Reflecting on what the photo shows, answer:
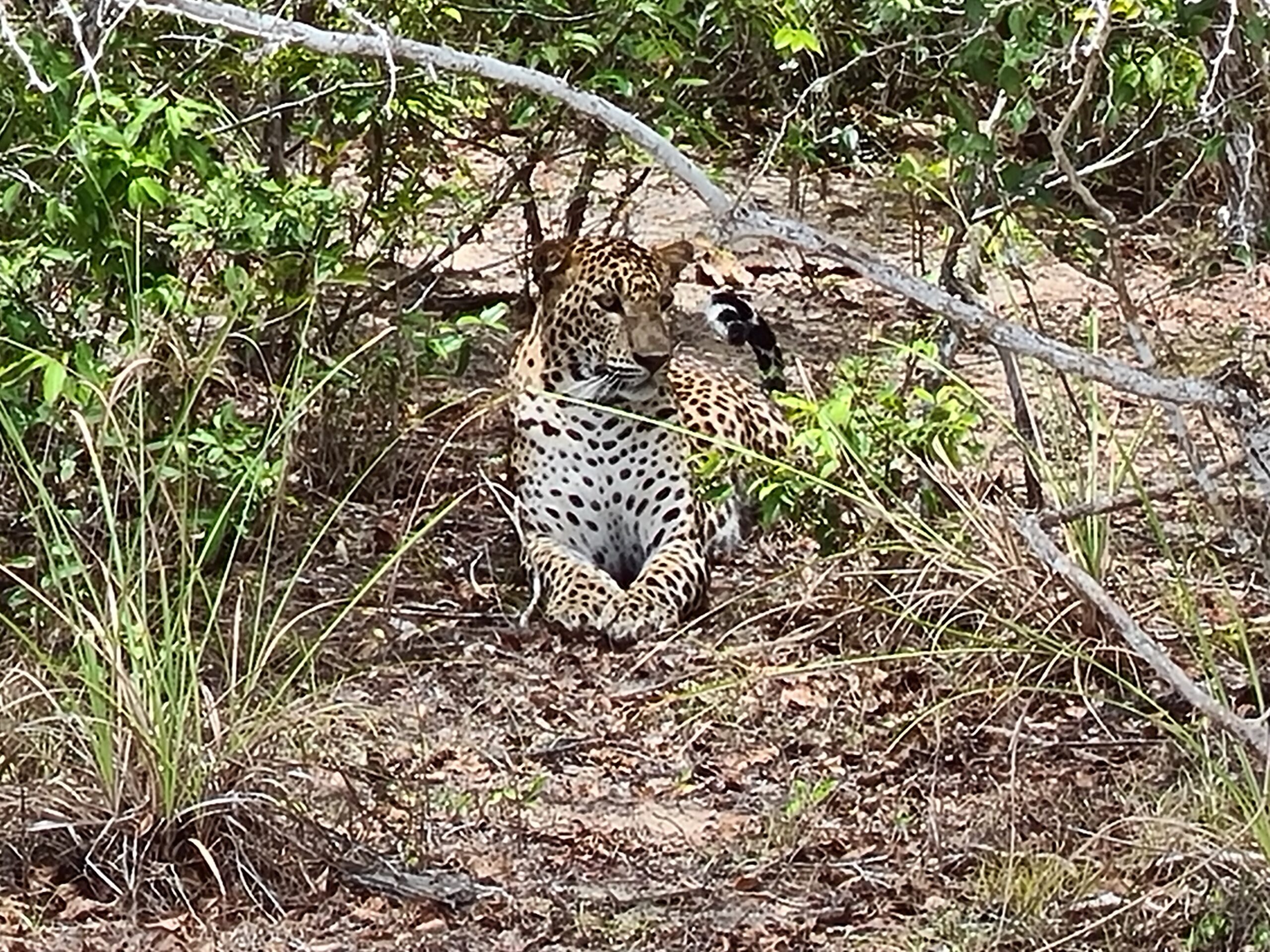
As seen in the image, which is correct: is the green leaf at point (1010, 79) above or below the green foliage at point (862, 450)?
above

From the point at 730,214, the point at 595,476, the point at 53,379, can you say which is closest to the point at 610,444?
Result: the point at 595,476

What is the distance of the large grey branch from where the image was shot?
3.37 meters

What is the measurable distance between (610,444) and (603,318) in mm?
374

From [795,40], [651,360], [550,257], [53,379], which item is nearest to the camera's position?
[53,379]

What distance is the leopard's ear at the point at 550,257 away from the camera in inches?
253

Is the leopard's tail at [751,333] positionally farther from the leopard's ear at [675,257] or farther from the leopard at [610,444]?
the leopard's ear at [675,257]

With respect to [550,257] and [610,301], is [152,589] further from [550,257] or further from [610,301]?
[550,257]

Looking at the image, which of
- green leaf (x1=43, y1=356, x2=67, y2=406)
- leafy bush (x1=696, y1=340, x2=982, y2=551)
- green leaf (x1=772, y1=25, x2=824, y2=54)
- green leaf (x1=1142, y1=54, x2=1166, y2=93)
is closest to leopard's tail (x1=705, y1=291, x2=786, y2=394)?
leafy bush (x1=696, y1=340, x2=982, y2=551)

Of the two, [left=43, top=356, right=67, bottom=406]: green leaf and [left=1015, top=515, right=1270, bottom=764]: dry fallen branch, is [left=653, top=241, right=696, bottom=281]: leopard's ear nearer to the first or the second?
[left=43, top=356, right=67, bottom=406]: green leaf

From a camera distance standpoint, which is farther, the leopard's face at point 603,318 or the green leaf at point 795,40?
the leopard's face at point 603,318

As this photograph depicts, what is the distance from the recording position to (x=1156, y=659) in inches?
151

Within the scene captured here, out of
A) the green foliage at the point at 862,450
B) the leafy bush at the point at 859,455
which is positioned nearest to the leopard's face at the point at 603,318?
the leafy bush at the point at 859,455

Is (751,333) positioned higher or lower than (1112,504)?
lower

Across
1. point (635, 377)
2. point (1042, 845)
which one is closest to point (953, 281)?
point (635, 377)
